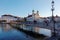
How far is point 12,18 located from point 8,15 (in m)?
4.77

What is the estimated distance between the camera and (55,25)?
2198 cm

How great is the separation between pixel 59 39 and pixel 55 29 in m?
5.93

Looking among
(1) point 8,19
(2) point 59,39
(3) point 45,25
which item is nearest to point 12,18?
(1) point 8,19

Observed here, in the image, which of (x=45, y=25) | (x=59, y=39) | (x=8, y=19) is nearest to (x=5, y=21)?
(x=8, y=19)

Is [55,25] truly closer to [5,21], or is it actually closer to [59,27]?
[59,27]

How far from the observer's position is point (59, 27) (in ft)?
69.7

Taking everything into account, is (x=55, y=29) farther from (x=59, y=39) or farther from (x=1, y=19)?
(x=1, y=19)

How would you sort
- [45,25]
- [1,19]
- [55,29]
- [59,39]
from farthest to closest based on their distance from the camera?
[1,19], [45,25], [55,29], [59,39]

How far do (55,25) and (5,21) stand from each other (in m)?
109

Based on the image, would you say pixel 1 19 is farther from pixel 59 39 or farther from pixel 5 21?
pixel 59 39

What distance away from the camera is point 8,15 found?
133m

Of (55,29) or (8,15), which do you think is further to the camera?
(8,15)

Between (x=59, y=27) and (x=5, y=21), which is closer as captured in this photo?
(x=59, y=27)

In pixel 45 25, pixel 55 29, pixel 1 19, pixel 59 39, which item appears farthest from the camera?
pixel 1 19
